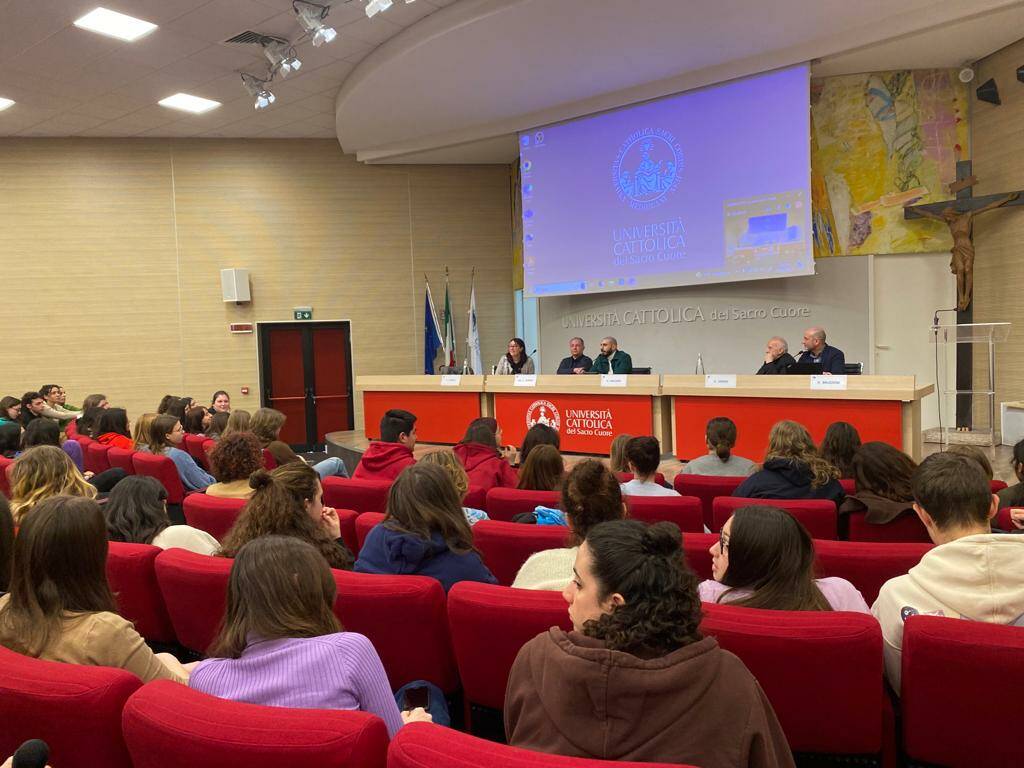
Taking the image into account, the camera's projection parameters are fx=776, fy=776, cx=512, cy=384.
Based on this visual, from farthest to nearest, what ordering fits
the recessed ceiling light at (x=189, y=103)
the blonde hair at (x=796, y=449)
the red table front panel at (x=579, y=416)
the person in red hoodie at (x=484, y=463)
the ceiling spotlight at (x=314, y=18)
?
the recessed ceiling light at (x=189, y=103) → the red table front panel at (x=579, y=416) → the ceiling spotlight at (x=314, y=18) → the person in red hoodie at (x=484, y=463) → the blonde hair at (x=796, y=449)

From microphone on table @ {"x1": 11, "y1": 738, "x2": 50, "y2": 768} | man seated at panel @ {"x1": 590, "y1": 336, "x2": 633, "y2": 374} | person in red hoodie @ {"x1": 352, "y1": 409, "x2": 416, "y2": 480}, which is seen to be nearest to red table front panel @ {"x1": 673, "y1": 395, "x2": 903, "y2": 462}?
man seated at panel @ {"x1": 590, "y1": 336, "x2": 633, "y2": 374}

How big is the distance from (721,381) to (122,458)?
4.34 meters

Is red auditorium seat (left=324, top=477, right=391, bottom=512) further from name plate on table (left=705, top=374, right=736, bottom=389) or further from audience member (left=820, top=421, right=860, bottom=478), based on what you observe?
name plate on table (left=705, top=374, right=736, bottom=389)

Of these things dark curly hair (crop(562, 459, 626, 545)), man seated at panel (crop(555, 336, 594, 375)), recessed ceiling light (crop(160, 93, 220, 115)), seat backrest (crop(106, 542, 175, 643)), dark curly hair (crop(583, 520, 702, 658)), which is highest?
recessed ceiling light (crop(160, 93, 220, 115))

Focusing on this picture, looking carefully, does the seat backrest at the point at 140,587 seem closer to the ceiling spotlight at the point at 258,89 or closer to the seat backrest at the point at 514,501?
the seat backrest at the point at 514,501

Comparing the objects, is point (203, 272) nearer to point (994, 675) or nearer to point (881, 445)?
point (881, 445)

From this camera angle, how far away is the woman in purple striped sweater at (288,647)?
150cm

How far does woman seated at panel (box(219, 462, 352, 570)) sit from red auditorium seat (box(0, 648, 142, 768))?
38.5 inches

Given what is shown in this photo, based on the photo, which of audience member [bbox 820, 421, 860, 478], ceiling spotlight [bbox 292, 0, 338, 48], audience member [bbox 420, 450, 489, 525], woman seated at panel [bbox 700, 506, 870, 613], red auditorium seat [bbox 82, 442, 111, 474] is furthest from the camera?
ceiling spotlight [bbox 292, 0, 338, 48]

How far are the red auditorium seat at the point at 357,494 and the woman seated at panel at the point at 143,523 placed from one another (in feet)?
3.03

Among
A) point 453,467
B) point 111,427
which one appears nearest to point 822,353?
point 453,467

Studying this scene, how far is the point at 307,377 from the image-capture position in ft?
36.4

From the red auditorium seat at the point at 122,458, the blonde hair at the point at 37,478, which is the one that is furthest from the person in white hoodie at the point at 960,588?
the red auditorium seat at the point at 122,458

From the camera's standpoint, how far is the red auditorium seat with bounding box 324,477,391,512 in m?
3.69
